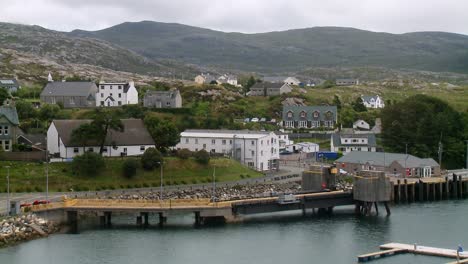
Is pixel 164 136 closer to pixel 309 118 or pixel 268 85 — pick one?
pixel 309 118

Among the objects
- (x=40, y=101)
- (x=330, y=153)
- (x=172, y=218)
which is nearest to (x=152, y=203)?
(x=172, y=218)

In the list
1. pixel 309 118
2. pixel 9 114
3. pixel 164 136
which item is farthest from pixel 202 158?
pixel 309 118

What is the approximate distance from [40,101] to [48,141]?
113 ft

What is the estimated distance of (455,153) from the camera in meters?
98.8

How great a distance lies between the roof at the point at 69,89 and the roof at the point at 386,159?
44.4 metres

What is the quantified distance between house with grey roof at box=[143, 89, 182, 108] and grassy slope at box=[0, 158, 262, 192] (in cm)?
3348

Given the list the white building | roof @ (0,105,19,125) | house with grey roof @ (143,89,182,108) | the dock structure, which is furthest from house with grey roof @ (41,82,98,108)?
the dock structure

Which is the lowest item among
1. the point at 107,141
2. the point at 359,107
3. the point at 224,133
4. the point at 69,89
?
the point at 107,141

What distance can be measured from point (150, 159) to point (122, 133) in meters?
8.42

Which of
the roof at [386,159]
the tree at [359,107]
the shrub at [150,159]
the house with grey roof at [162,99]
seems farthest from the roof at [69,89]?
the tree at [359,107]

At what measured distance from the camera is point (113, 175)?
7712 cm

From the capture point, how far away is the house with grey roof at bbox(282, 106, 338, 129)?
125812mm

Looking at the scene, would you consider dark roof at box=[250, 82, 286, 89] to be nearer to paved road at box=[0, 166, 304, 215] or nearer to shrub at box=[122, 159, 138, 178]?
paved road at box=[0, 166, 304, 215]

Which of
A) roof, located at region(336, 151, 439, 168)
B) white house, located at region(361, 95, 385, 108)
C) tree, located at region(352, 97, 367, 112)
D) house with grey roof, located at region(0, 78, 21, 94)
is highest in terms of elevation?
house with grey roof, located at region(0, 78, 21, 94)
